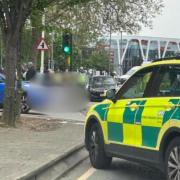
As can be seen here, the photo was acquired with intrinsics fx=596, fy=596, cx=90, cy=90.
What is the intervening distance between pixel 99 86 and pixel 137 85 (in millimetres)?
25282

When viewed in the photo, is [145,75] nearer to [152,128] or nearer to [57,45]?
[152,128]

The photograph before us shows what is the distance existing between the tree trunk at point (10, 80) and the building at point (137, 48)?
104 metres

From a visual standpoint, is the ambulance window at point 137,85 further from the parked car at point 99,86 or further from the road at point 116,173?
the parked car at point 99,86

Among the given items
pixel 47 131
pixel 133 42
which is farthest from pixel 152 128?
pixel 133 42

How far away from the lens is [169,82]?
7801mm

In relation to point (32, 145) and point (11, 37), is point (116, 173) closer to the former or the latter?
point (32, 145)

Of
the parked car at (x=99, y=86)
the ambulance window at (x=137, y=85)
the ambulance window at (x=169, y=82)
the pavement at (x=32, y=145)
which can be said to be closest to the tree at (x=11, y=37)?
the pavement at (x=32, y=145)

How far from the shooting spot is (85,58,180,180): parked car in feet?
24.2

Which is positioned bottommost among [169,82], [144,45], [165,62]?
[144,45]

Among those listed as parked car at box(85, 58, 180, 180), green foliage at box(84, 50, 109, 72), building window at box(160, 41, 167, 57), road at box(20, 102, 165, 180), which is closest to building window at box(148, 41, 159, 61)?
building window at box(160, 41, 167, 57)

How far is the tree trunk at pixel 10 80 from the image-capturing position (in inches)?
579

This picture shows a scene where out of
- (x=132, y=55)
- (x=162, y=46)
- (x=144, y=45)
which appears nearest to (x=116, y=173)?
(x=162, y=46)

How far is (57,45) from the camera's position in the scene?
6525 centimetres

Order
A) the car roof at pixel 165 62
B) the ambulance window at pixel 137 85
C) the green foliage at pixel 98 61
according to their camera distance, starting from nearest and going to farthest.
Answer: the car roof at pixel 165 62
the ambulance window at pixel 137 85
the green foliage at pixel 98 61
